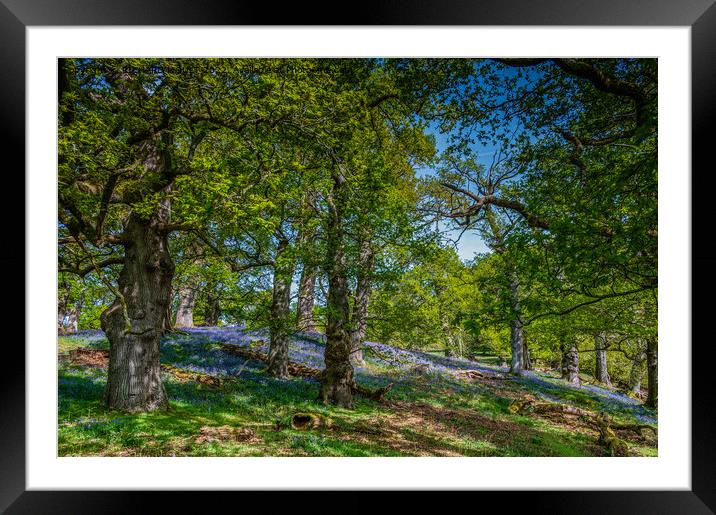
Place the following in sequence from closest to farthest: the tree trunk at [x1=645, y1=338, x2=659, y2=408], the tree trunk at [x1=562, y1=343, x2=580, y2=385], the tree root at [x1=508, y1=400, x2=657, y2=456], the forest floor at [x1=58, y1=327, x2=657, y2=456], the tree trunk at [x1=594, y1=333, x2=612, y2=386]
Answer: the forest floor at [x1=58, y1=327, x2=657, y2=456] < the tree root at [x1=508, y1=400, x2=657, y2=456] < the tree trunk at [x1=645, y1=338, x2=659, y2=408] < the tree trunk at [x1=594, y1=333, x2=612, y2=386] < the tree trunk at [x1=562, y1=343, x2=580, y2=385]

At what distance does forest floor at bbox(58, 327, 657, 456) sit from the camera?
3846 millimetres

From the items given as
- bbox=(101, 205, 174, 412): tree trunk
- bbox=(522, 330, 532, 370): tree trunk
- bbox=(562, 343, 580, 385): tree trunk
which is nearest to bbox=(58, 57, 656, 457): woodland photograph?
bbox=(101, 205, 174, 412): tree trunk

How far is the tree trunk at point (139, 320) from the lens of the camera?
396cm

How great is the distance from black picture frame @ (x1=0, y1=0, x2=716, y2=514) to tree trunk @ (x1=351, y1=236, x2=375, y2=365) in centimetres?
229

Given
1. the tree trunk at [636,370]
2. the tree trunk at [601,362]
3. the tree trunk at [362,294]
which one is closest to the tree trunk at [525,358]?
the tree trunk at [601,362]

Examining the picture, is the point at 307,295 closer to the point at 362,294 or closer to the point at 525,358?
the point at 362,294

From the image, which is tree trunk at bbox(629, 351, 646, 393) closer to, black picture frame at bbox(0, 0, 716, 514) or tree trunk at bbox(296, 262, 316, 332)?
black picture frame at bbox(0, 0, 716, 514)

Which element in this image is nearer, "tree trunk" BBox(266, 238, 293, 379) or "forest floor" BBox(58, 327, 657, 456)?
"forest floor" BBox(58, 327, 657, 456)

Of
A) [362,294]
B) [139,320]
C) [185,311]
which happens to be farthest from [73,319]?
[362,294]

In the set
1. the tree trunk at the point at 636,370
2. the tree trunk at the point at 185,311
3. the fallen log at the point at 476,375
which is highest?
the tree trunk at the point at 185,311

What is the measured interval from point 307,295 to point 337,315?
0.63m
